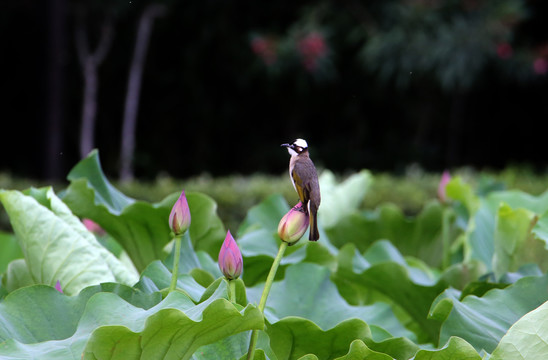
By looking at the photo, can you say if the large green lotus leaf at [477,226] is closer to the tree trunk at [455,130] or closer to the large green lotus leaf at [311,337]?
the large green lotus leaf at [311,337]

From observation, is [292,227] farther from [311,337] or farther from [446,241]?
[446,241]

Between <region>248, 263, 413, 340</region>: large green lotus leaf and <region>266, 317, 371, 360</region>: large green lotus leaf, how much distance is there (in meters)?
0.17

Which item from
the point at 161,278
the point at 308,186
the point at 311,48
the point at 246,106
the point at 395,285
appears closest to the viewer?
the point at 308,186

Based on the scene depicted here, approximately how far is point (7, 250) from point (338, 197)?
33.7 inches

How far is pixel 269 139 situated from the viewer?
12.5m

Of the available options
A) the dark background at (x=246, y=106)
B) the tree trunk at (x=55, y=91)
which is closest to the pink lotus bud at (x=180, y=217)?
the tree trunk at (x=55, y=91)

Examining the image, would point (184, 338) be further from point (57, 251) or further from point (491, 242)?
point (491, 242)

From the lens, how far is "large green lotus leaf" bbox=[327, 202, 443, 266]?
68.0 inches

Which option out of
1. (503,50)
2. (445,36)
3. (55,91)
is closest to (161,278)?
(55,91)

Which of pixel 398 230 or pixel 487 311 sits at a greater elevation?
pixel 487 311

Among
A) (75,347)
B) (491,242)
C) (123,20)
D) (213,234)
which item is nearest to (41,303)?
(75,347)

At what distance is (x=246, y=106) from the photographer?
12391 mm

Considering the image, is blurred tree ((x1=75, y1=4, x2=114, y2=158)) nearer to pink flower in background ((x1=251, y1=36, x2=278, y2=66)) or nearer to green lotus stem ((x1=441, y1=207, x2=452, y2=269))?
pink flower in background ((x1=251, y1=36, x2=278, y2=66))

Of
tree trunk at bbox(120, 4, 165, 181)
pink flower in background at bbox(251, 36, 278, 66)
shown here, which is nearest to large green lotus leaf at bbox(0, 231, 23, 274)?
pink flower in background at bbox(251, 36, 278, 66)
